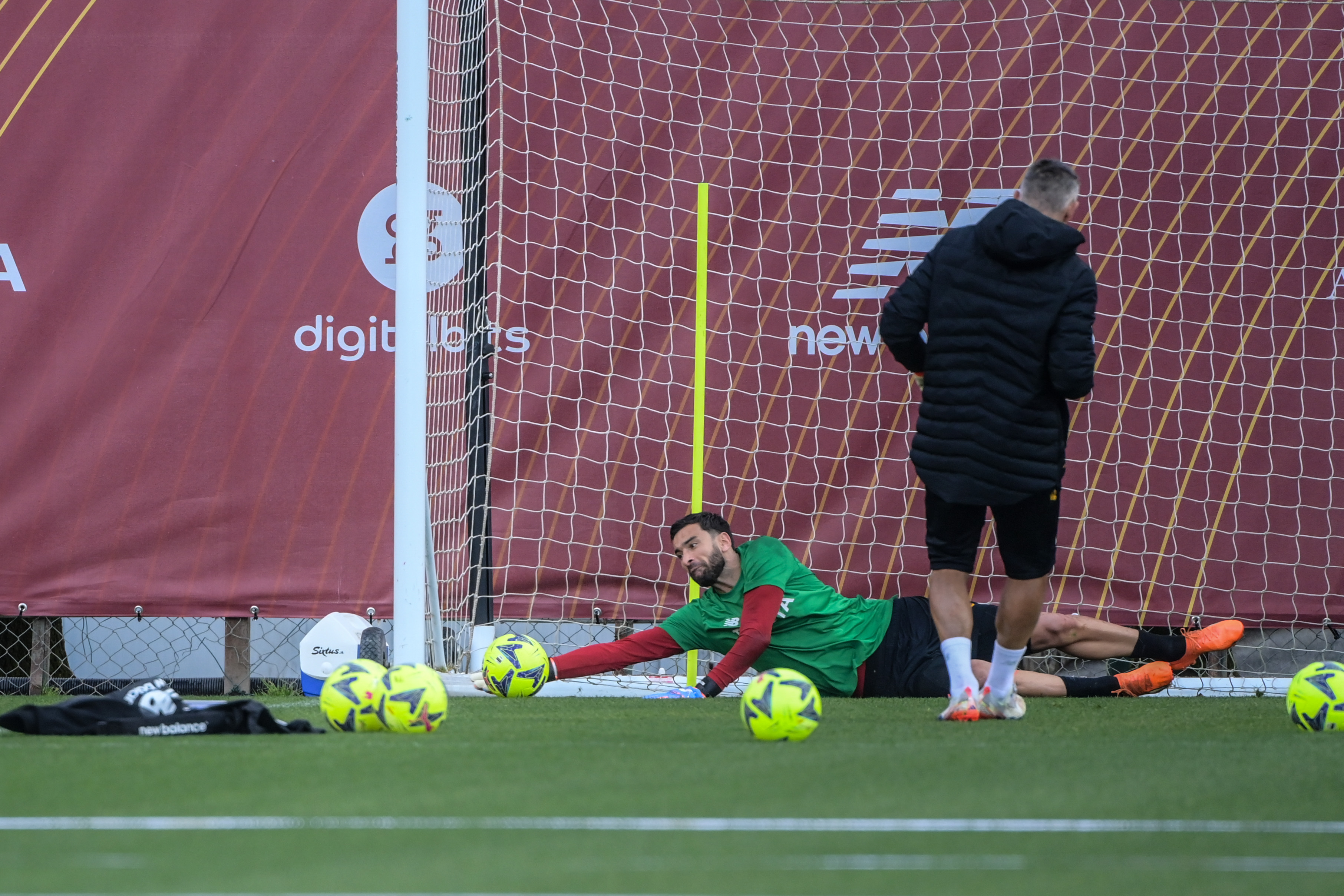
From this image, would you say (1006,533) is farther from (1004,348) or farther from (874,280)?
(874,280)

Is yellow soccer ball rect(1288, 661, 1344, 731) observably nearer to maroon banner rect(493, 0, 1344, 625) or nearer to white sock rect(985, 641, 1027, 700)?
white sock rect(985, 641, 1027, 700)

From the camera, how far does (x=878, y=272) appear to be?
7.00m

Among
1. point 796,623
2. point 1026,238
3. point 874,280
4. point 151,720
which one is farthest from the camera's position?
point 874,280

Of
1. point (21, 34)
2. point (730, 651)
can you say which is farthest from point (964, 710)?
point (21, 34)

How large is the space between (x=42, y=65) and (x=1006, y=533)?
4.97 metres

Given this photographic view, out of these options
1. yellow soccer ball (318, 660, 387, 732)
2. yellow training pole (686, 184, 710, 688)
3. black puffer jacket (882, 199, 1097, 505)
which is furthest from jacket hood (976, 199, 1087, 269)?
yellow training pole (686, 184, 710, 688)

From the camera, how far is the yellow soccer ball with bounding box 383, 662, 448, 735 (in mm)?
3941

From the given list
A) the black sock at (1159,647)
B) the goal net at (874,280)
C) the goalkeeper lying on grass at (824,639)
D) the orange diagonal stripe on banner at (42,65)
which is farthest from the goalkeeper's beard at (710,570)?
the orange diagonal stripe on banner at (42,65)

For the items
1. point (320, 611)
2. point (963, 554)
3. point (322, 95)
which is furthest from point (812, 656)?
point (322, 95)

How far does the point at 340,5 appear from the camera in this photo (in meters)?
6.86

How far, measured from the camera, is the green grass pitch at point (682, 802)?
190cm

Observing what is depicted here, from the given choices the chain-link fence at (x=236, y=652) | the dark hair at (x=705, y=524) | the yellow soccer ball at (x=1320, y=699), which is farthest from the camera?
the chain-link fence at (x=236, y=652)

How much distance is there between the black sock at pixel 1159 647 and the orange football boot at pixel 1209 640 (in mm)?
22

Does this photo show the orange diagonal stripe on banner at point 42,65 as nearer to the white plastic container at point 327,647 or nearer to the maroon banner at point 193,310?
the maroon banner at point 193,310
